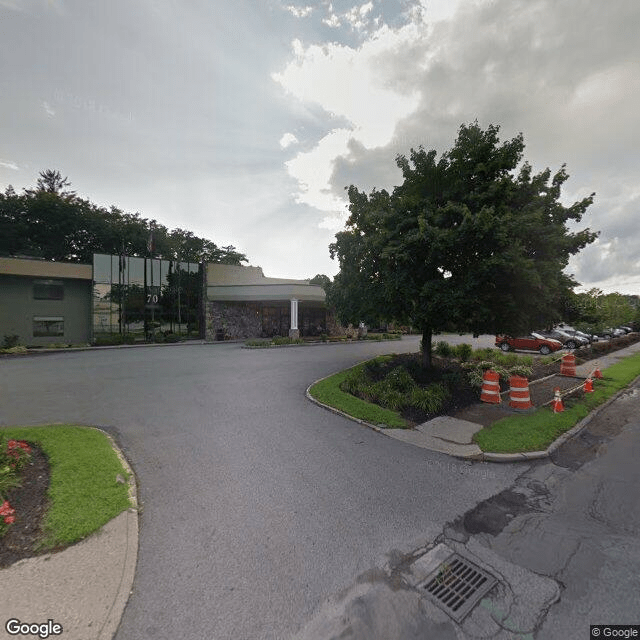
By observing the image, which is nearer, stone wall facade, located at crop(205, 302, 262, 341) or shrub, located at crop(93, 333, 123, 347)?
shrub, located at crop(93, 333, 123, 347)

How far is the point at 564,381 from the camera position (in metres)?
11.1

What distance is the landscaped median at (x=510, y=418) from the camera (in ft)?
19.0

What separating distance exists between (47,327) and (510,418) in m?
33.2

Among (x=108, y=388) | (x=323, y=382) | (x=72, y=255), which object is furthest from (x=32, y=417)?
(x=72, y=255)

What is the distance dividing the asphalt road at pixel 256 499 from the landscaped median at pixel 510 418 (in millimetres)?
511

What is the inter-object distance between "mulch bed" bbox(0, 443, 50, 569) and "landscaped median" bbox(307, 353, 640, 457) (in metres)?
5.64

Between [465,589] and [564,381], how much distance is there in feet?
38.1

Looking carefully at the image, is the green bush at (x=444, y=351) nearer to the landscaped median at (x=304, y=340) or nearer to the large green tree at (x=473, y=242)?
the large green tree at (x=473, y=242)

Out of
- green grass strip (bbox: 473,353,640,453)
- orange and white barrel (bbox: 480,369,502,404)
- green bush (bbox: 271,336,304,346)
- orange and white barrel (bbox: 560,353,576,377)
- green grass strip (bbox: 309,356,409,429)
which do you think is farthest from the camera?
green bush (bbox: 271,336,304,346)

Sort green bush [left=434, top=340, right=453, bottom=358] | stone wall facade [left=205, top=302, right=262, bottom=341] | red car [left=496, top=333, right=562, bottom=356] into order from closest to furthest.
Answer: green bush [left=434, top=340, right=453, bottom=358] → red car [left=496, top=333, right=562, bottom=356] → stone wall facade [left=205, top=302, right=262, bottom=341]

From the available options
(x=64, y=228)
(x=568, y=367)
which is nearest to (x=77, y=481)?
(x=568, y=367)

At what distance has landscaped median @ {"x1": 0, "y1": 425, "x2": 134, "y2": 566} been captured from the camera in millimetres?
3262

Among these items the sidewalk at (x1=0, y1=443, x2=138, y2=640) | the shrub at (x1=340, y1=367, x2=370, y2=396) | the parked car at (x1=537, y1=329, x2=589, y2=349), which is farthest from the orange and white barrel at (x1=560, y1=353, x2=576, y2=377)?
the sidewalk at (x1=0, y1=443, x2=138, y2=640)

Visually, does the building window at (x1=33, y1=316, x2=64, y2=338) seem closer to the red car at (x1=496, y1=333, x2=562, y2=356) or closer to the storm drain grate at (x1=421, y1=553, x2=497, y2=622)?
the storm drain grate at (x1=421, y1=553, x2=497, y2=622)
